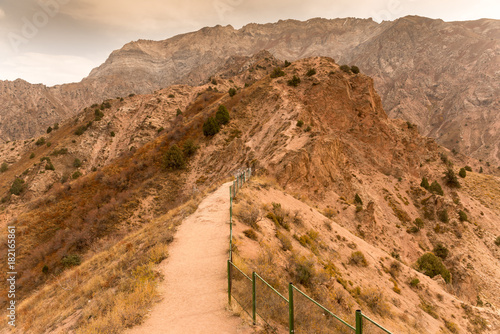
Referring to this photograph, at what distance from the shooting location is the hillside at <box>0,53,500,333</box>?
1152 centimetres

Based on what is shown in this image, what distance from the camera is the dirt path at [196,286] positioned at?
22.6ft

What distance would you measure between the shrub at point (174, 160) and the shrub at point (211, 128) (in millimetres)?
5404

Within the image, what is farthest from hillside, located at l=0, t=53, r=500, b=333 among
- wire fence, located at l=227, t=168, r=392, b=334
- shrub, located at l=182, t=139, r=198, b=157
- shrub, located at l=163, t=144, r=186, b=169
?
wire fence, located at l=227, t=168, r=392, b=334

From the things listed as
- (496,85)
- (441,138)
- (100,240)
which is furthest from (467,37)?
(100,240)

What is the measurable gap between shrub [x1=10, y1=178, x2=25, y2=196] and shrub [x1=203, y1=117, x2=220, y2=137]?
3598 centimetres

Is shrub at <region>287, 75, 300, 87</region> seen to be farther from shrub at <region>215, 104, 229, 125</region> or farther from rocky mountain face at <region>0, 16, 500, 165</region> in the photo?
rocky mountain face at <region>0, 16, 500, 165</region>

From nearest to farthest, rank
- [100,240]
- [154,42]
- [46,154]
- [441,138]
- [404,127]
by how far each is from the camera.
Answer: [100,240] → [404,127] → [46,154] → [441,138] → [154,42]

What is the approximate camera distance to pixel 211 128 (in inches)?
1543

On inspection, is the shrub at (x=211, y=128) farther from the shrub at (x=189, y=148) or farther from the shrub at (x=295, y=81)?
the shrub at (x=295, y=81)

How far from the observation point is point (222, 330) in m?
6.68

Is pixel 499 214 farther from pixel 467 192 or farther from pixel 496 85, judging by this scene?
pixel 496 85

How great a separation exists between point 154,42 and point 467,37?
658 feet

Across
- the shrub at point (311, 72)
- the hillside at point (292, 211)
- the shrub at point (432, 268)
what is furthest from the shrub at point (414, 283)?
the shrub at point (311, 72)

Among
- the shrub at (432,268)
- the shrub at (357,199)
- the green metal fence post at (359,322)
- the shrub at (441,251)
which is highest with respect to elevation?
the green metal fence post at (359,322)
